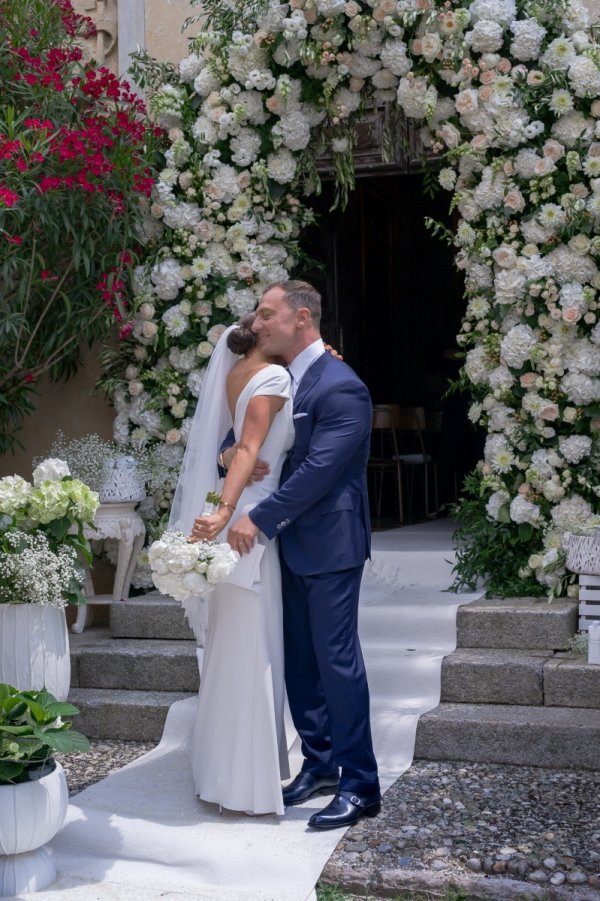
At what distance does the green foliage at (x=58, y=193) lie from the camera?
6113mm

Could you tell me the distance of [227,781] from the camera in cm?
424

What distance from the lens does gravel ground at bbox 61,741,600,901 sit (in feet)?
11.8

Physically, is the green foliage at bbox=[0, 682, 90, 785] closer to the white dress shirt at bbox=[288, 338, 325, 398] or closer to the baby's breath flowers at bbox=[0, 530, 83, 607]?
the baby's breath flowers at bbox=[0, 530, 83, 607]

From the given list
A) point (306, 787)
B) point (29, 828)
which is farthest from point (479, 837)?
point (29, 828)

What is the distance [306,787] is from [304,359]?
5.38 feet

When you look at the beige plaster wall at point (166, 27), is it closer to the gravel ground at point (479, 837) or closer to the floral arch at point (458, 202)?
the floral arch at point (458, 202)

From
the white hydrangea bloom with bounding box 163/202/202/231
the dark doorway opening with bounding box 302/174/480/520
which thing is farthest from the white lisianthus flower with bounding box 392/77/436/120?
the dark doorway opening with bounding box 302/174/480/520

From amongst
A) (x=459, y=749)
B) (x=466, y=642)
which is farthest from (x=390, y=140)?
(x=459, y=749)

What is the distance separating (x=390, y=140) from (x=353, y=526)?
3.22 m

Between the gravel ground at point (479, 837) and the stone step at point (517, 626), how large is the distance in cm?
78

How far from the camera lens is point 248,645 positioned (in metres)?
4.23

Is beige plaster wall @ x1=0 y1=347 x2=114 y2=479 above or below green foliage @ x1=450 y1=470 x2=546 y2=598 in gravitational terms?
above

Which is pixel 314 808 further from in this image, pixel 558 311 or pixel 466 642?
pixel 558 311

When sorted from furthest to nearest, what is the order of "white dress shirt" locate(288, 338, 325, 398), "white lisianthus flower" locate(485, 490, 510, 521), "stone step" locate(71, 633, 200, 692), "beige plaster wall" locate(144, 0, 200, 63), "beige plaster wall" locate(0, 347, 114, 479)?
"beige plaster wall" locate(0, 347, 114, 479)
"beige plaster wall" locate(144, 0, 200, 63)
"white lisianthus flower" locate(485, 490, 510, 521)
"stone step" locate(71, 633, 200, 692)
"white dress shirt" locate(288, 338, 325, 398)
